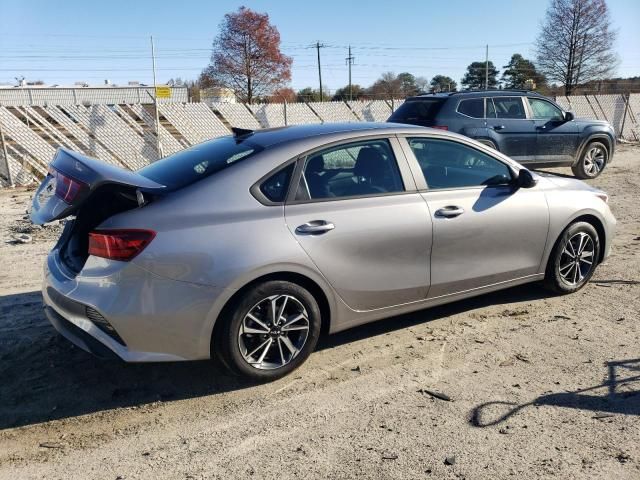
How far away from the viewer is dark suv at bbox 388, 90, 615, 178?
10.3 meters

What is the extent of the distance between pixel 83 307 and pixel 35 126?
41.5 feet

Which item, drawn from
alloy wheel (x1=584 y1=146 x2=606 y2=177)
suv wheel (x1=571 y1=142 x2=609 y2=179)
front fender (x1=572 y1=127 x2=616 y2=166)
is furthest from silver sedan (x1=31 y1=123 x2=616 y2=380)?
alloy wheel (x1=584 y1=146 x2=606 y2=177)

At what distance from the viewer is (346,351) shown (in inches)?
160

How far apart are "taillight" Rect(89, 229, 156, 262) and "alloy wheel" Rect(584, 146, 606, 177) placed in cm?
1138

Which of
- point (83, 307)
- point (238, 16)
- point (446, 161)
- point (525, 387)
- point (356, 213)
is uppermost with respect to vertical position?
point (238, 16)

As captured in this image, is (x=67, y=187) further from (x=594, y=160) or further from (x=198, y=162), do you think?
(x=594, y=160)

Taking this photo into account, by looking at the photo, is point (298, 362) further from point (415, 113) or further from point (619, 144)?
point (619, 144)

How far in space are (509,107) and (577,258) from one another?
6.91 meters

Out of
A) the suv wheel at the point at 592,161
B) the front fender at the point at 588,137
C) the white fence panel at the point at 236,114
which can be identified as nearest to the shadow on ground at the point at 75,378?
the front fender at the point at 588,137

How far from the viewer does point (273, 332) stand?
3521 mm

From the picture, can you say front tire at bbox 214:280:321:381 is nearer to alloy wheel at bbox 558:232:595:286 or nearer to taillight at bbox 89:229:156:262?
taillight at bbox 89:229:156:262

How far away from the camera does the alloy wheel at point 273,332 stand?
345cm

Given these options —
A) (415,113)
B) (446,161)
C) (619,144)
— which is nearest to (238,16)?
(619,144)

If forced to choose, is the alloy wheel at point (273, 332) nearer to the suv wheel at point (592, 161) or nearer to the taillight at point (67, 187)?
the taillight at point (67, 187)
